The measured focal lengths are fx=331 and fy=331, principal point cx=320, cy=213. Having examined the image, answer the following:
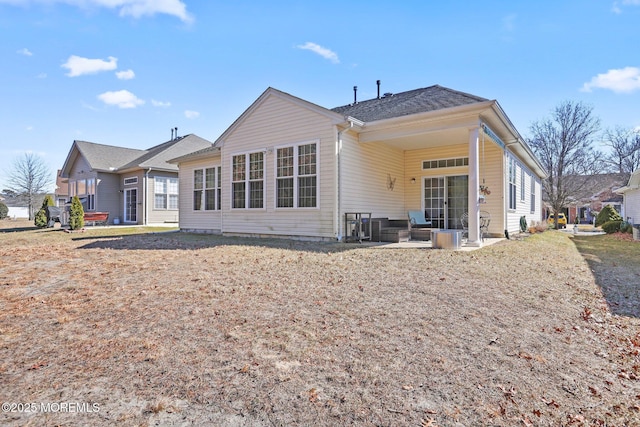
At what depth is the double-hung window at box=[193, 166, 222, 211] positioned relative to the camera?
1298cm

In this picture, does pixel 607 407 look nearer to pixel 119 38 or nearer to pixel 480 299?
→ pixel 480 299

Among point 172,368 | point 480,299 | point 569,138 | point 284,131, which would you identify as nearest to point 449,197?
point 284,131

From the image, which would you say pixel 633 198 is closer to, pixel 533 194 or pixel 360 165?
pixel 533 194

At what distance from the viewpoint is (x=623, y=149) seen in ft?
102

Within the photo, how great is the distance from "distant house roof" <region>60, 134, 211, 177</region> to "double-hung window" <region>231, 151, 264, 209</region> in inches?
387

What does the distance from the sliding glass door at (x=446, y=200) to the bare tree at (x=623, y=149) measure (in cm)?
2851

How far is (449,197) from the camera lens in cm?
1144

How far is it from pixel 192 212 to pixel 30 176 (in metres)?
31.2

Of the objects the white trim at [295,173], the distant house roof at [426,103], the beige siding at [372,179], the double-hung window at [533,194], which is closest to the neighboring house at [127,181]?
the white trim at [295,173]

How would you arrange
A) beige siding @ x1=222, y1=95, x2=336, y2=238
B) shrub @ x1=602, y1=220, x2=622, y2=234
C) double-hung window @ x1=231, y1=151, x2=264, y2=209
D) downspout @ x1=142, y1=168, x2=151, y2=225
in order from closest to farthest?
beige siding @ x1=222, y1=95, x2=336, y2=238
double-hung window @ x1=231, y1=151, x2=264, y2=209
shrub @ x1=602, y1=220, x2=622, y2=234
downspout @ x1=142, y1=168, x2=151, y2=225

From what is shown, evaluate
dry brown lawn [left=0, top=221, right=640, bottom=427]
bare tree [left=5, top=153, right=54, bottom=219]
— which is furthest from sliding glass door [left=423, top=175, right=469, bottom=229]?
bare tree [left=5, top=153, right=54, bottom=219]

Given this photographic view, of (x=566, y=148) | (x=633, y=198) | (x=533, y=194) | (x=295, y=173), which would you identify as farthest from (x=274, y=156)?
(x=566, y=148)

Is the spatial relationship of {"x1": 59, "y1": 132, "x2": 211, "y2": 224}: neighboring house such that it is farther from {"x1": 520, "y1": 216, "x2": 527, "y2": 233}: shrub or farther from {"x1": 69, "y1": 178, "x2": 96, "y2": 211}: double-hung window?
{"x1": 520, "y1": 216, "x2": 527, "y2": 233}: shrub

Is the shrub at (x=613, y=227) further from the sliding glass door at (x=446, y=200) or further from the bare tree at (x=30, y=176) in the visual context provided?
the bare tree at (x=30, y=176)
